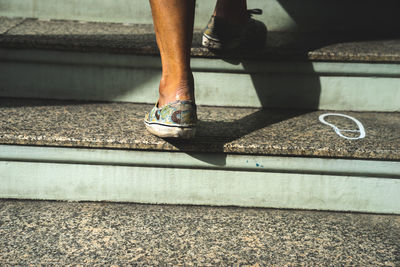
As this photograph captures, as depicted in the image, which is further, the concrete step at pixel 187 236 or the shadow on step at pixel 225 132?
the shadow on step at pixel 225 132

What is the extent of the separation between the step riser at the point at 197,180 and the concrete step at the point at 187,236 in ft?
0.11

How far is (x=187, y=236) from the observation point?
107cm

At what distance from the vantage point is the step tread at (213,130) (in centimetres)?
115

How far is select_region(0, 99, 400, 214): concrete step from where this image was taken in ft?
3.78

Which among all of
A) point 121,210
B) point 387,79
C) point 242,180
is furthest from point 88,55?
point 387,79

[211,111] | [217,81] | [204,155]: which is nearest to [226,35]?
[217,81]

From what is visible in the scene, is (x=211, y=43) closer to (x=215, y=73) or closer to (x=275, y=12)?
(x=215, y=73)

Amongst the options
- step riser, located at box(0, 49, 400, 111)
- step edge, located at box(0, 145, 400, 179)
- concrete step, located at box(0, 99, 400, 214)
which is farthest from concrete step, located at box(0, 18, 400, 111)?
step edge, located at box(0, 145, 400, 179)

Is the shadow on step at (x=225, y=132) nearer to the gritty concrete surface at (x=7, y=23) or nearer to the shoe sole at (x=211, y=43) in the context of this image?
the shoe sole at (x=211, y=43)

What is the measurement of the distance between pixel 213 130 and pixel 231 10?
1.55 feet

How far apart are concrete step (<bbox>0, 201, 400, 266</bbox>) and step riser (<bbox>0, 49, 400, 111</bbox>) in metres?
0.47

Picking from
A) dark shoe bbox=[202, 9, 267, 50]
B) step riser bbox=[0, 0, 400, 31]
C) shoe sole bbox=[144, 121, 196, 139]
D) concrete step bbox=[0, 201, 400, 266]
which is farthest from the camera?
step riser bbox=[0, 0, 400, 31]

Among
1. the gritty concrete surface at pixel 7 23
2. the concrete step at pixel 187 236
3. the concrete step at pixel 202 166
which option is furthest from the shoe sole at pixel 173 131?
the gritty concrete surface at pixel 7 23

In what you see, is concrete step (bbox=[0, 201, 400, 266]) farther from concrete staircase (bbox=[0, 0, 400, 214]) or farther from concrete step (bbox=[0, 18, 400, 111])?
concrete step (bbox=[0, 18, 400, 111])
